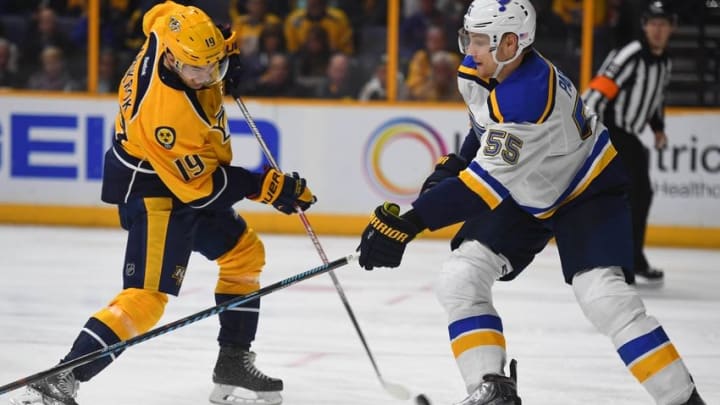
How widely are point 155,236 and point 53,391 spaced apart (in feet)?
1.70

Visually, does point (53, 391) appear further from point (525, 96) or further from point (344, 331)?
point (344, 331)

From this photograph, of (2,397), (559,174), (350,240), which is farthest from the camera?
(350,240)

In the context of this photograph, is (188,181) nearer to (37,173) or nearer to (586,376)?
(586,376)

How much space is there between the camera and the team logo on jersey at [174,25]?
3438 millimetres

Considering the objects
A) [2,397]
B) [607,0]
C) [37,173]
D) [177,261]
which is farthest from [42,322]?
[607,0]

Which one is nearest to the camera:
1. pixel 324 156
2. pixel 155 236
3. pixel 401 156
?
pixel 155 236

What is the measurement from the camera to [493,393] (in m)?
3.21

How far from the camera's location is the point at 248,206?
25.7 feet

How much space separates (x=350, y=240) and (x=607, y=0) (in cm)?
214

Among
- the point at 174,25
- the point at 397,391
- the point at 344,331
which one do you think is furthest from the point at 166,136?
the point at 344,331

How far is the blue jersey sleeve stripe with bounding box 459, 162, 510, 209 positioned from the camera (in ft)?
10.2

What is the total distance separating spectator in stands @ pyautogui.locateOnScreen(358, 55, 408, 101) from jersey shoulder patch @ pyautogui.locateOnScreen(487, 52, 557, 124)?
4.61 meters

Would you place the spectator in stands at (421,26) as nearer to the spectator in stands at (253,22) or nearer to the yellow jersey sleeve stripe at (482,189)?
the spectator in stands at (253,22)

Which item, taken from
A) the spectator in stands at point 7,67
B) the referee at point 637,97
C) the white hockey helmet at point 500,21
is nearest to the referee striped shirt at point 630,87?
the referee at point 637,97
